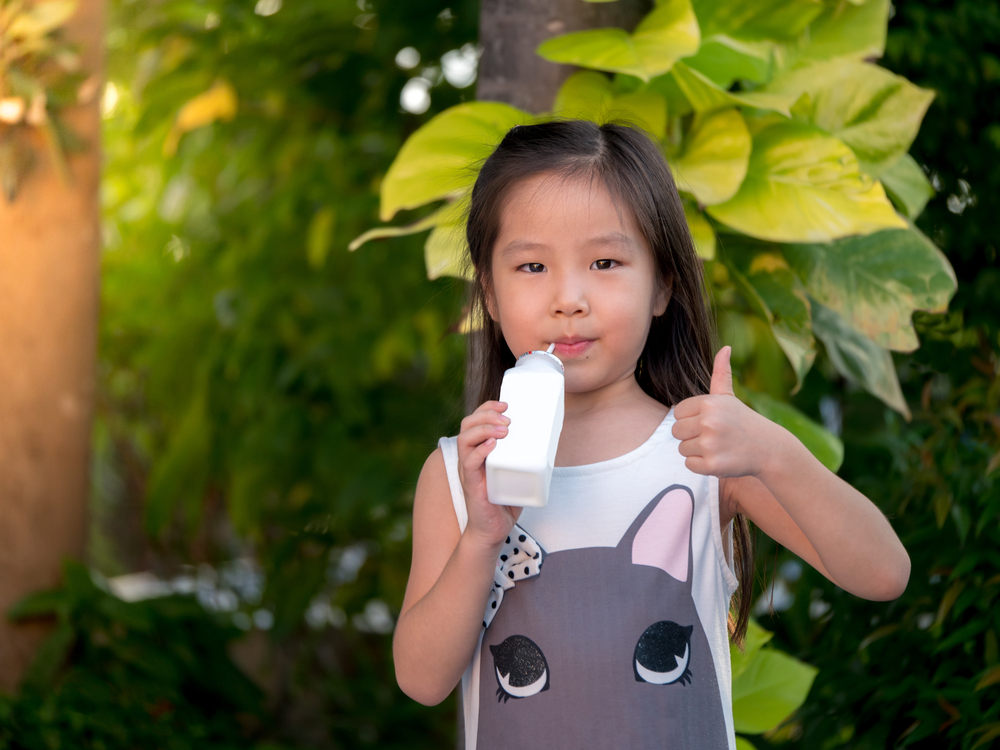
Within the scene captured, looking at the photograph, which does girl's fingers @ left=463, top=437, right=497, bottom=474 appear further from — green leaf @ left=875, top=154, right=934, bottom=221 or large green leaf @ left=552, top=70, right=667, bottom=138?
green leaf @ left=875, top=154, right=934, bottom=221

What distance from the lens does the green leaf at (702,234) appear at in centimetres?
99

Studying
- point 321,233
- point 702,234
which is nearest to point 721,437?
point 702,234

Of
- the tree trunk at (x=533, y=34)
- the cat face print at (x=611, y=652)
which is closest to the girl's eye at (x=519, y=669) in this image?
the cat face print at (x=611, y=652)

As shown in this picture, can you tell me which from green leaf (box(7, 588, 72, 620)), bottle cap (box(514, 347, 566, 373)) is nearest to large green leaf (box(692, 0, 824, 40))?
bottle cap (box(514, 347, 566, 373))

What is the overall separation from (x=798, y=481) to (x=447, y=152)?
594mm

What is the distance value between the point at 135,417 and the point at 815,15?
222cm

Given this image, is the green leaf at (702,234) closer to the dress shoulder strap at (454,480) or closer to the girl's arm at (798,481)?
the girl's arm at (798,481)

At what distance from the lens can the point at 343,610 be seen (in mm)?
2070

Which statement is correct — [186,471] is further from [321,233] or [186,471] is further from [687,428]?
[687,428]

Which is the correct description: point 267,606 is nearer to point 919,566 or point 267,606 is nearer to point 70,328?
point 70,328

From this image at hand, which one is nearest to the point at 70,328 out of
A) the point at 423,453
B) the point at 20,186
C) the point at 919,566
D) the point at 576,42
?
the point at 20,186

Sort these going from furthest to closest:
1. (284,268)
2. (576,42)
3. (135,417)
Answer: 1. (135,417)
2. (284,268)
3. (576,42)

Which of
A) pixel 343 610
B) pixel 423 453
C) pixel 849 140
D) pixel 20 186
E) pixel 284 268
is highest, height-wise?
pixel 849 140

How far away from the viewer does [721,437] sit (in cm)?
71
